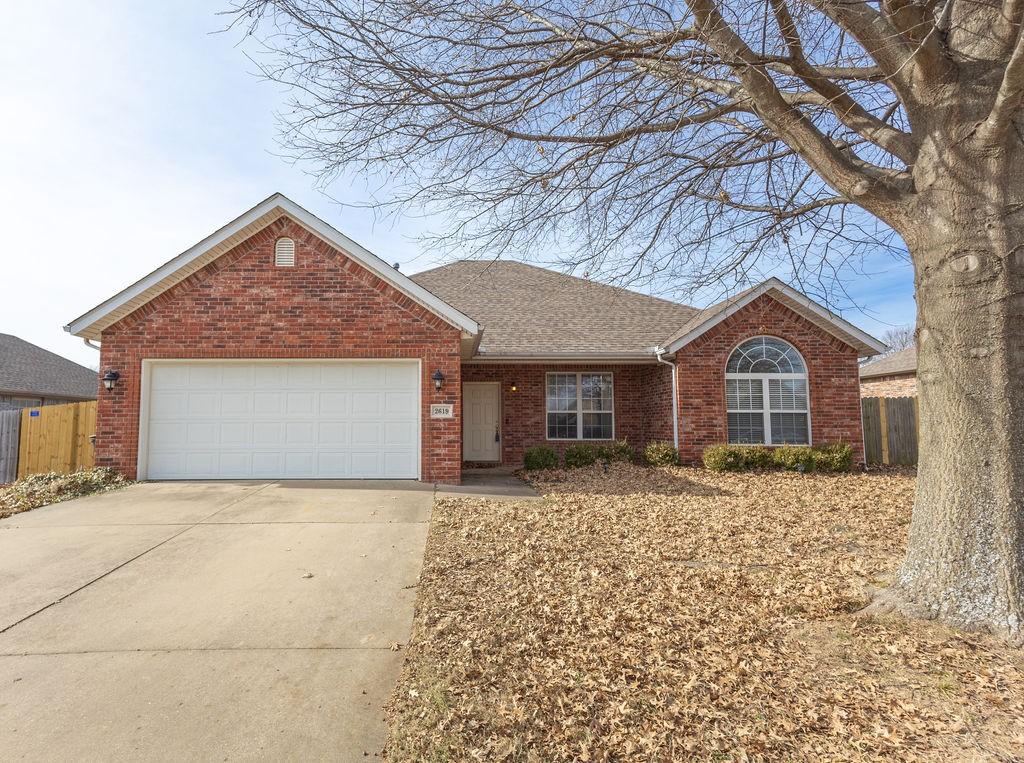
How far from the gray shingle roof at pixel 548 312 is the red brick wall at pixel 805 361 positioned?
3.87ft

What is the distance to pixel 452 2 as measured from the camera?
4465 mm

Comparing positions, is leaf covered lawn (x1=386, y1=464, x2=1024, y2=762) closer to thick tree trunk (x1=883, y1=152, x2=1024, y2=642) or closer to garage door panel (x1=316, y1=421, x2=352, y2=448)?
thick tree trunk (x1=883, y1=152, x2=1024, y2=642)

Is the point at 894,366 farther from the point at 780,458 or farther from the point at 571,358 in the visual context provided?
the point at 571,358

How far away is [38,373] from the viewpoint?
68.8ft

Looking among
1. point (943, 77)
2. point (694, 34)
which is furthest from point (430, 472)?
point (943, 77)

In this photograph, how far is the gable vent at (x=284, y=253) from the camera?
31.7 ft

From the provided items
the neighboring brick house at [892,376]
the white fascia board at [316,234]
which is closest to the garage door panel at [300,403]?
the white fascia board at [316,234]

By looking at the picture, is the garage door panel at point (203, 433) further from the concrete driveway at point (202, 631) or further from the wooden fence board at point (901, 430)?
the wooden fence board at point (901, 430)

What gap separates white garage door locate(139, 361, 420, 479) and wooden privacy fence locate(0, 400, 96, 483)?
9.10ft

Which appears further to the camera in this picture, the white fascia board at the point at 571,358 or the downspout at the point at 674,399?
the white fascia board at the point at 571,358

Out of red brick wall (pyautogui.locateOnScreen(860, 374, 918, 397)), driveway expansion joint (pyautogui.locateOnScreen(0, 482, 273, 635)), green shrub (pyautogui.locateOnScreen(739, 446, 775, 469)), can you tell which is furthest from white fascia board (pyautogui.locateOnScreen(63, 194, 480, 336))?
red brick wall (pyautogui.locateOnScreen(860, 374, 918, 397))

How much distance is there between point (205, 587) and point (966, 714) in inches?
211

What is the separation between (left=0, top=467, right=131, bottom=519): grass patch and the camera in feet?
25.0

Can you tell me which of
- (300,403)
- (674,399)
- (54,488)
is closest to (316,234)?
(300,403)
